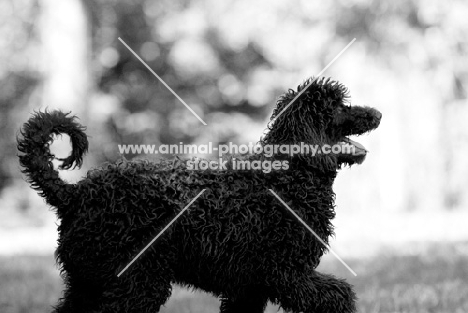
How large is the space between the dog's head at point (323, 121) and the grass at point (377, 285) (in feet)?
5.68

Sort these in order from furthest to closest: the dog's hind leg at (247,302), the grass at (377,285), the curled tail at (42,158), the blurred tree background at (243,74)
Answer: the blurred tree background at (243,74)
the grass at (377,285)
the dog's hind leg at (247,302)
the curled tail at (42,158)

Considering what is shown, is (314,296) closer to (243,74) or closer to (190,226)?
(190,226)

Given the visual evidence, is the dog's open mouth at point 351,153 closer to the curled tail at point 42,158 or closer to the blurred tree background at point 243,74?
the curled tail at point 42,158

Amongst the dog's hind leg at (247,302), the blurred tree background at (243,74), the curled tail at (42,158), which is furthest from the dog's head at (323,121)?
the blurred tree background at (243,74)

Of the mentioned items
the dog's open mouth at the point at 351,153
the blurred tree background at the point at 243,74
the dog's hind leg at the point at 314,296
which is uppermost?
the blurred tree background at the point at 243,74

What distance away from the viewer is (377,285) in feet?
20.9

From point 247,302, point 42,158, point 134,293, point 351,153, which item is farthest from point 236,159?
point 42,158

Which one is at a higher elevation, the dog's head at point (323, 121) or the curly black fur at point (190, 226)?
the dog's head at point (323, 121)

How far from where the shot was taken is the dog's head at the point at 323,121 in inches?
153

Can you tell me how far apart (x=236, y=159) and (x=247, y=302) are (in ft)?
3.07

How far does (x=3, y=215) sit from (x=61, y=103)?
6.53 meters

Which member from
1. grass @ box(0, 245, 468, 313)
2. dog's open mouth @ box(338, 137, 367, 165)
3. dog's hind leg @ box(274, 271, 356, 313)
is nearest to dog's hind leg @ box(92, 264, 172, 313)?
dog's hind leg @ box(274, 271, 356, 313)

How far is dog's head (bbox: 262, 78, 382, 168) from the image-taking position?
12.7 feet

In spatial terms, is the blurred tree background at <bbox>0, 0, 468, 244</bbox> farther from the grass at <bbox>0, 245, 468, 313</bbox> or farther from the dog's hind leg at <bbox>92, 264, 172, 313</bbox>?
the dog's hind leg at <bbox>92, 264, 172, 313</bbox>
